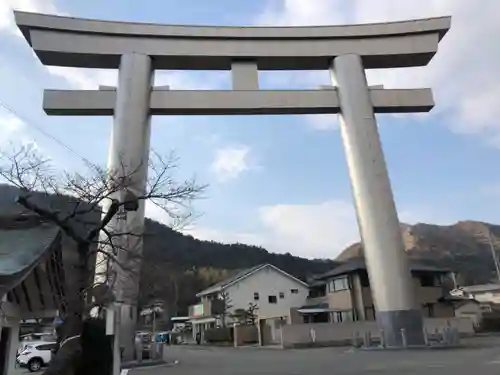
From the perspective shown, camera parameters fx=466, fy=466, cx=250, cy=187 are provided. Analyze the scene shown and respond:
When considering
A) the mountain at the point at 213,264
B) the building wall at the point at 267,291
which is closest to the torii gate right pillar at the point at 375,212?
the mountain at the point at 213,264

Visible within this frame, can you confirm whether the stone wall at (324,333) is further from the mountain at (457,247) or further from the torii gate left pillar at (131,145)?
the mountain at (457,247)

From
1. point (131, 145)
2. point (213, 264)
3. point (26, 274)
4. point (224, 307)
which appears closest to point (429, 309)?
point (224, 307)

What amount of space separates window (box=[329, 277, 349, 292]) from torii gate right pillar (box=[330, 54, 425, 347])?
18.0 meters

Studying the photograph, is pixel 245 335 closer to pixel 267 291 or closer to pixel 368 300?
pixel 368 300

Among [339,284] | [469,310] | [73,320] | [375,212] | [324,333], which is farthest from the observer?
[469,310]

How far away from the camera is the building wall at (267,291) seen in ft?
139

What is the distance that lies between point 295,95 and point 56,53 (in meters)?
8.69

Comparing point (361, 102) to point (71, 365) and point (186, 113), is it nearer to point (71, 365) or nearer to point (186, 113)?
point (186, 113)

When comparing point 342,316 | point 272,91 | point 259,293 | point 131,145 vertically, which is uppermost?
point 272,91

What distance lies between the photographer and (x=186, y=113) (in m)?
17.3

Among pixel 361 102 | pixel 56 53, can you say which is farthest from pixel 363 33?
pixel 56 53

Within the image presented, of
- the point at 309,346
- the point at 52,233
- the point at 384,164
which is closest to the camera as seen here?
the point at 52,233

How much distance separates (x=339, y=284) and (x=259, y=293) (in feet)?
32.1

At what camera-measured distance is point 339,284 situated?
117 ft
